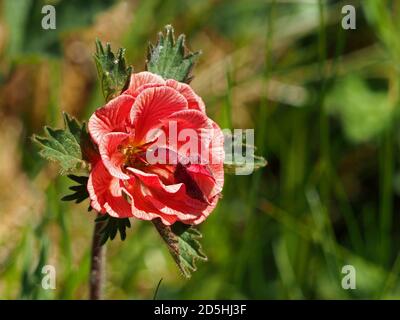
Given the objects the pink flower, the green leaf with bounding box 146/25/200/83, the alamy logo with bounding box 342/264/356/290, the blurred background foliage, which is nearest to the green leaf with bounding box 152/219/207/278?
the pink flower

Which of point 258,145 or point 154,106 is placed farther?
point 258,145

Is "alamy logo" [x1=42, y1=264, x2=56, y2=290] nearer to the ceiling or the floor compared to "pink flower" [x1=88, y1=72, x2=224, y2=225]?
nearer to the floor

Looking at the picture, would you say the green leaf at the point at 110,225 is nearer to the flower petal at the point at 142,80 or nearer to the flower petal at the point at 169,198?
the flower petal at the point at 169,198

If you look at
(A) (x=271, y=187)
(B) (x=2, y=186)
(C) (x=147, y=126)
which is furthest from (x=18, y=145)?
(C) (x=147, y=126)

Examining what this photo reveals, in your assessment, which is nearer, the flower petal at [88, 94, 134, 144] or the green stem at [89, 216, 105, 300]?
the flower petal at [88, 94, 134, 144]

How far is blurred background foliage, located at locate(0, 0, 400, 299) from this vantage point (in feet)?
7.12

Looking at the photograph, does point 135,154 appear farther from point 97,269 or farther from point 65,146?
point 97,269

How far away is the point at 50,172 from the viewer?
8.42 feet

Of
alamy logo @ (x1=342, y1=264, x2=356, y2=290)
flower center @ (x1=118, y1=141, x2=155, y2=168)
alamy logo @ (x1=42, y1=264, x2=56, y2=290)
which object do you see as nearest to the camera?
flower center @ (x1=118, y1=141, x2=155, y2=168)

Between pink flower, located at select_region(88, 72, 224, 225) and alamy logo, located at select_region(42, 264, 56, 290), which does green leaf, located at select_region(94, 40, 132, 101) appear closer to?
pink flower, located at select_region(88, 72, 224, 225)

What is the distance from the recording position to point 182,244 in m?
1.47

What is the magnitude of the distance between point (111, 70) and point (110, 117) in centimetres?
9

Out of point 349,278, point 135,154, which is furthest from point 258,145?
point 135,154

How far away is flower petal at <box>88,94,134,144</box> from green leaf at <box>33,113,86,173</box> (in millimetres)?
47
